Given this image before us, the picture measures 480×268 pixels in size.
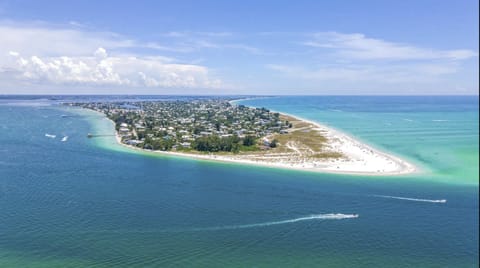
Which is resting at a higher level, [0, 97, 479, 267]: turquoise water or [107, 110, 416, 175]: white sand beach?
[107, 110, 416, 175]: white sand beach

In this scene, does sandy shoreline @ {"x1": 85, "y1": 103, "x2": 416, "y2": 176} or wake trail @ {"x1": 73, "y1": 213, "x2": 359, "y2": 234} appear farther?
sandy shoreline @ {"x1": 85, "y1": 103, "x2": 416, "y2": 176}

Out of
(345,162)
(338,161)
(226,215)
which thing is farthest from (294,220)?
(338,161)

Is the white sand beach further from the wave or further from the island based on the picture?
the wave

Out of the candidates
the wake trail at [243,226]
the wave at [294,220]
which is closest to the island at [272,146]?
the wave at [294,220]

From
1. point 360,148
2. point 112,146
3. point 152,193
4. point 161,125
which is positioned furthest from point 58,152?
point 360,148

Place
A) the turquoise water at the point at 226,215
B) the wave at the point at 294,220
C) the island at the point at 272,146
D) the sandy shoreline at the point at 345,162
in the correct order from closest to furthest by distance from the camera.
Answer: the turquoise water at the point at 226,215, the wave at the point at 294,220, the sandy shoreline at the point at 345,162, the island at the point at 272,146

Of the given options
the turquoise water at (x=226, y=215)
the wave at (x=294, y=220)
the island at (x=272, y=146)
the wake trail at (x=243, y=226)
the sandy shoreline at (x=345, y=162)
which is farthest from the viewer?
the island at (x=272, y=146)

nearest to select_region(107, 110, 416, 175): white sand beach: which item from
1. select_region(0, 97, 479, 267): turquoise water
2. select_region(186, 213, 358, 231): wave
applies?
select_region(0, 97, 479, 267): turquoise water

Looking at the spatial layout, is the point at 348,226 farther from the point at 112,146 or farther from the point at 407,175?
the point at 112,146

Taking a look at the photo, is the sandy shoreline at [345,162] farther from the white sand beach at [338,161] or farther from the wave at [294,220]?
the wave at [294,220]

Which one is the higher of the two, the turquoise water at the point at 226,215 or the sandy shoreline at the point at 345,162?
the sandy shoreline at the point at 345,162
